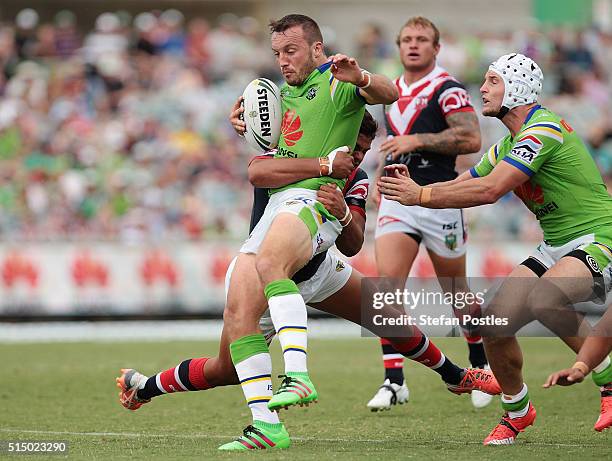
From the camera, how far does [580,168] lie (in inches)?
302

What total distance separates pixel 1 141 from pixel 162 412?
13.0 meters

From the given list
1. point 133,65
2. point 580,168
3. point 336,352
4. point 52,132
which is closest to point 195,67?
point 133,65

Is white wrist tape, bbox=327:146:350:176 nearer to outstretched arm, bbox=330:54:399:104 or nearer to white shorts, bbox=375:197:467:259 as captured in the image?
outstretched arm, bbox=330:54:399:104

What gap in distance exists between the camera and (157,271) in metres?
19.0

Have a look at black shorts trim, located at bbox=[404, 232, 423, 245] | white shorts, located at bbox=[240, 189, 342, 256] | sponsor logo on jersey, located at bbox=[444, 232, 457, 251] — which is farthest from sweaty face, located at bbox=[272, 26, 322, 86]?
sponsor logo on jersey, located at bbox=[444, 232, 457, 251]

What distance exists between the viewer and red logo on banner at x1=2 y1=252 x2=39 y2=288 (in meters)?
18.7

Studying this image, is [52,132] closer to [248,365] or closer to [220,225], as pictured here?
[220,225]

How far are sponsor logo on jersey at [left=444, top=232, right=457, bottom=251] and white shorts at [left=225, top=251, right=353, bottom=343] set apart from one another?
7.96ft

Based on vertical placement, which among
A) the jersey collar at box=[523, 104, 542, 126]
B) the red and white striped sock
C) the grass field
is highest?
the jersey collar at box=[523, 104, 542, 126]

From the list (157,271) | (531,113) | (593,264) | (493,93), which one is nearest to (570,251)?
(593,264)

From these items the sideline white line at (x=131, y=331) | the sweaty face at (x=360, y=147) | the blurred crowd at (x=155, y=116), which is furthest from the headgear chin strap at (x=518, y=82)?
the blurred crowd at (x=155, y=116)

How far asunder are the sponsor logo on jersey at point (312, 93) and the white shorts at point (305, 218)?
0.61m

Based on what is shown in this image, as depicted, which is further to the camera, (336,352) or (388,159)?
(336,352)

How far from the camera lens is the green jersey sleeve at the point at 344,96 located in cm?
745
